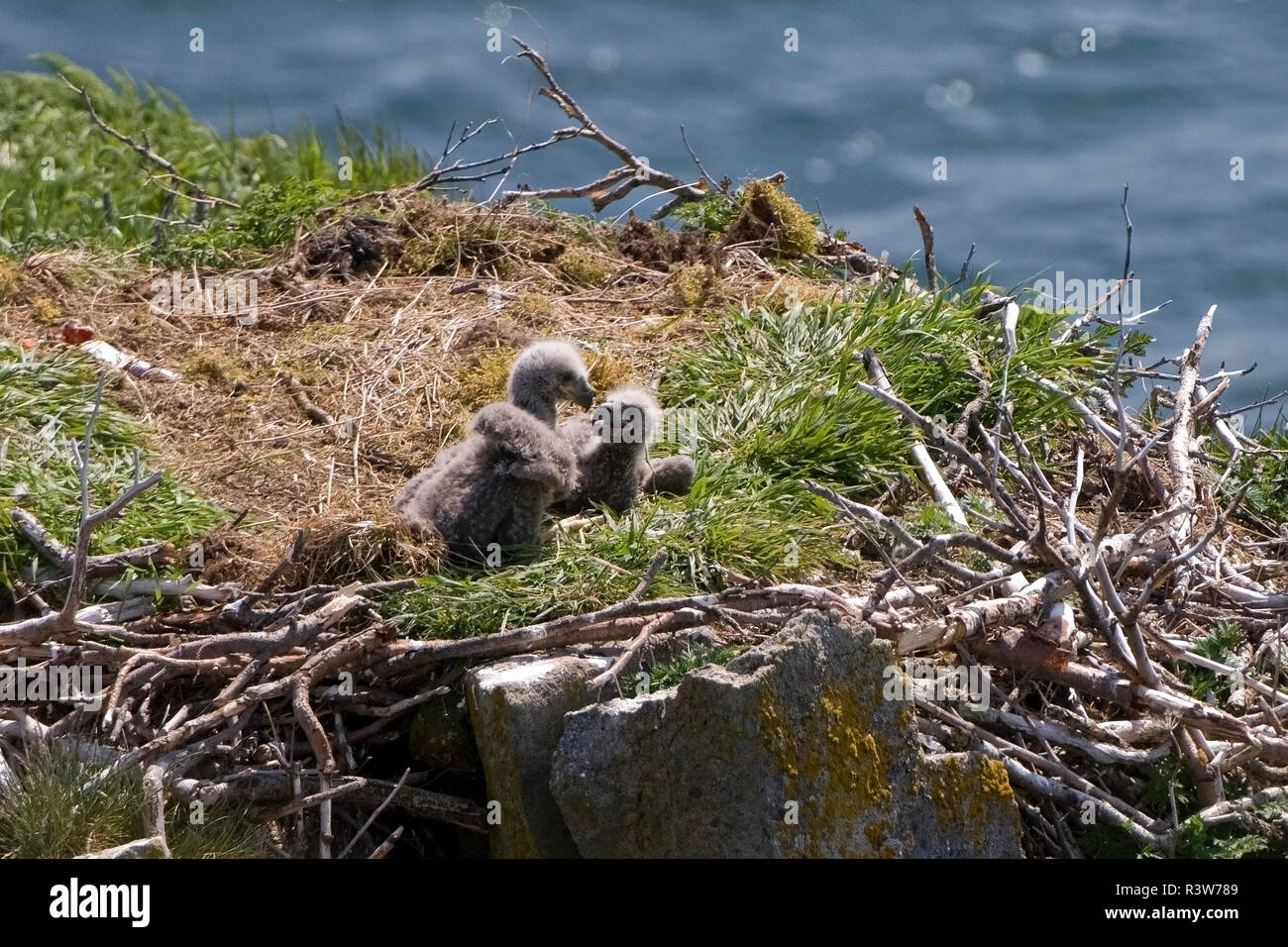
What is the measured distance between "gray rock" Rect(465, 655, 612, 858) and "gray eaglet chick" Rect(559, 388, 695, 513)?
142 centimetres

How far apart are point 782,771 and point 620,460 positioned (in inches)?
79.3

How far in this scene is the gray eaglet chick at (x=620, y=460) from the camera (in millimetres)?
6426

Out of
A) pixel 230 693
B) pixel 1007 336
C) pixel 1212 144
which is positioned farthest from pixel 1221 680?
pixel 1212 144

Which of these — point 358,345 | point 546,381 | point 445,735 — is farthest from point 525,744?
point 358,345

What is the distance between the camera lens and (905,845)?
4.84 meters

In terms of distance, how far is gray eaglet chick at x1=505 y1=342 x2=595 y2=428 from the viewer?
6.48 m

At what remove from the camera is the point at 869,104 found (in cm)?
2792

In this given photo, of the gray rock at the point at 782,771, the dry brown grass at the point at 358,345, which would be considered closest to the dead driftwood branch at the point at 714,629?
the gray rock at the point at 782,771

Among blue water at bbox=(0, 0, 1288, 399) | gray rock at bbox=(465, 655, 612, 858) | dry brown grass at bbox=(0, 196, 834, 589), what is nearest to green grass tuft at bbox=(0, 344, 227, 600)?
dry brown grass at bbox=(0, 196, 834, 589)

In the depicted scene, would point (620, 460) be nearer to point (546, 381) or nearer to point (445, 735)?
point (546, 381)

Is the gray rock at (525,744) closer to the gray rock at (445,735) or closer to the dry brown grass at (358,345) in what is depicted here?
the gray rock at (445,735)

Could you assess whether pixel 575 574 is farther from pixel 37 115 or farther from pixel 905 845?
pixel 37 115

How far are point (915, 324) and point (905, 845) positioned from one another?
11.1ft

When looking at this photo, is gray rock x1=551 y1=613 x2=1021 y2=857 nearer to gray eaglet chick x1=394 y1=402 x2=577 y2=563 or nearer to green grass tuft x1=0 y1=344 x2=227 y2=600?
gray eaglet chick x1=394 y1=402 x2=577 y2=563
